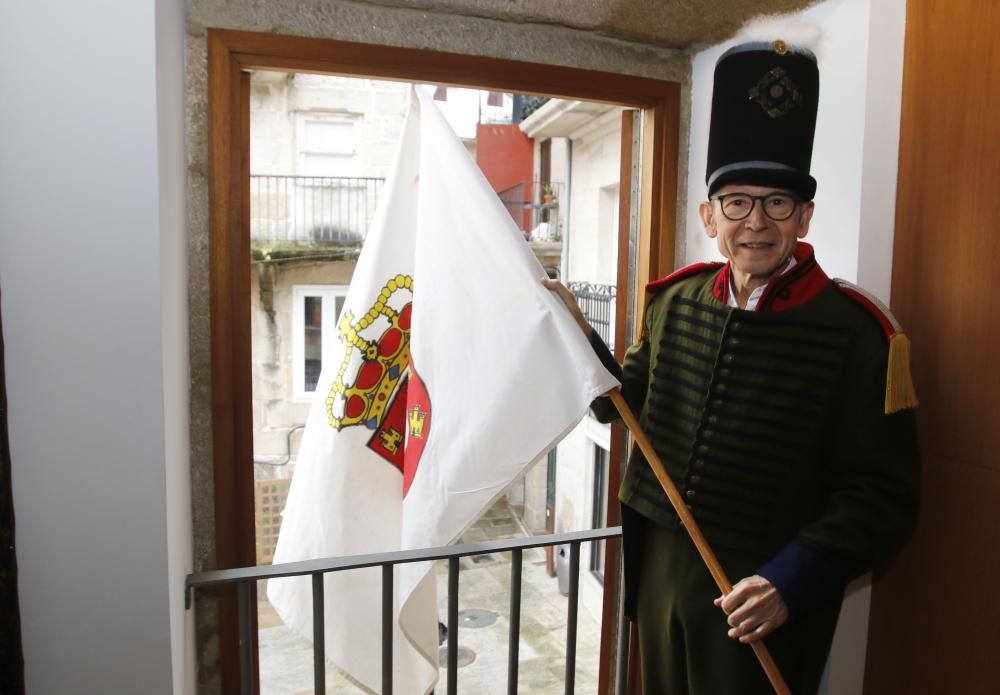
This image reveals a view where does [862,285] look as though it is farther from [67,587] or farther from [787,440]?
[67,587]

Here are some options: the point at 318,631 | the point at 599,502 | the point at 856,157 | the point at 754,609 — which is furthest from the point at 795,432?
the point at 599,502

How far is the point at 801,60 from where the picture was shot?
46.1 inches

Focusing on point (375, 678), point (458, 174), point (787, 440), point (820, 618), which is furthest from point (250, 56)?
point (820, 618)

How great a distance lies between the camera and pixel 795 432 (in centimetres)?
117

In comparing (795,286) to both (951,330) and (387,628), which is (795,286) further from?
(387,628)

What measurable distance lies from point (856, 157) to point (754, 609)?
90 centimetres

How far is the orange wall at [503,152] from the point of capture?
8.28 meters

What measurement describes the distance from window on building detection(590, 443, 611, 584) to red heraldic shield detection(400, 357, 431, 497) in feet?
14.1

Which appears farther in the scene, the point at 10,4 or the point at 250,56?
the point at 250,56

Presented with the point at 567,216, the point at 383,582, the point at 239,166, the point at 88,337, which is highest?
the point at 567,216

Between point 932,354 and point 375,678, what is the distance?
1398 mm

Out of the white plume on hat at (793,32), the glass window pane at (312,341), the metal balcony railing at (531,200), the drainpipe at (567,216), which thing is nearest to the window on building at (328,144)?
the glass window pane at (312,341)

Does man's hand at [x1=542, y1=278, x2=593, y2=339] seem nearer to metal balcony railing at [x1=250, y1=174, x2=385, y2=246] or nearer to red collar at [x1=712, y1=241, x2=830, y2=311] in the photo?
red collar at [x1=712, y1=241, x2=830, y2=311]

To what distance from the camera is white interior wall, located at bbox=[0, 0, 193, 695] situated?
97 centimetres
